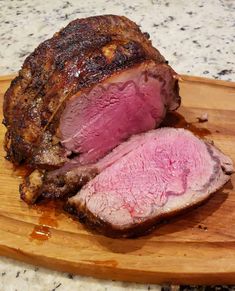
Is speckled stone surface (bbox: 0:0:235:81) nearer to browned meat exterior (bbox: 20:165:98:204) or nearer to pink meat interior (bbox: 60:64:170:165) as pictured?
pink meat interior (bbox: 60:64:170:165)

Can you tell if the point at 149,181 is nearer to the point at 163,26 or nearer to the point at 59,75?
the point at 59,75

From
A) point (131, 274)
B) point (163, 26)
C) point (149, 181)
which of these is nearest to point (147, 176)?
point (149, 181)

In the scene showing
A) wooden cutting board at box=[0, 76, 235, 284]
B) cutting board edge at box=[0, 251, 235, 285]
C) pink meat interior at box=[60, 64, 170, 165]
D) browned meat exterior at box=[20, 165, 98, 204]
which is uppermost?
pink meat interior at box=[60, 64, 170, 165]

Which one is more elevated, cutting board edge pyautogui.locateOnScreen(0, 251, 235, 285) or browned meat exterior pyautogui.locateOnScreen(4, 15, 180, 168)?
browned meat exterior pyautogui.locateOnScreen(4, 15, 180, 168)

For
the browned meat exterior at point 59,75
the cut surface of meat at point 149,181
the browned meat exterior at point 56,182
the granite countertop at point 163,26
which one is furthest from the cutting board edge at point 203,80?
the browned meat exterior at point 56,182

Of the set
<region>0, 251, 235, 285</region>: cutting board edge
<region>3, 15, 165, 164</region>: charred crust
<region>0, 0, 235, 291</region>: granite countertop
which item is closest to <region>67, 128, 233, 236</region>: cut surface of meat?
<region>0, 251, 235, 285</region>: cutting board edge

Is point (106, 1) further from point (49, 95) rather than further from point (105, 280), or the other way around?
point (105, 280)

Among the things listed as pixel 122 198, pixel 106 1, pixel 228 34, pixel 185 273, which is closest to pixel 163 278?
pixel 185 273

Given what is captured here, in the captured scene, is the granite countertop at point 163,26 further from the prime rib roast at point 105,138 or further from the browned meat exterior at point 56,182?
the browned meat exterior at point 56,182
